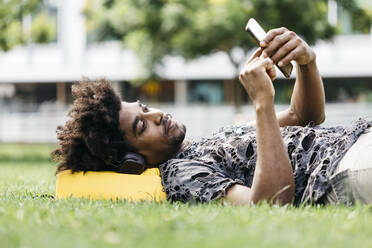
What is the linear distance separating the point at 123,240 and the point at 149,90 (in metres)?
27.8

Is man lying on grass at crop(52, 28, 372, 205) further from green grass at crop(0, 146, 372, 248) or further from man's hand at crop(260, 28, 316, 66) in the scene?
green grass at crop(0, 146, 372, 248)

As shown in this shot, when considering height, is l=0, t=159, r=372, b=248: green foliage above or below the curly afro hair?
below

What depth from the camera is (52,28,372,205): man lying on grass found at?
10.3ft

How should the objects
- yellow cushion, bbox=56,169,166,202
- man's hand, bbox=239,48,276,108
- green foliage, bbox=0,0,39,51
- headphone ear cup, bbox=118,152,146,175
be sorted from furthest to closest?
green foliage, bbox=0,0,39,51 < headphone ear cup, bbox=118,152,146,175 < yellow cushion, bbox=56,169,166,202 < man's hand, bbox=239,48,276,108

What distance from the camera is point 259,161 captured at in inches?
122

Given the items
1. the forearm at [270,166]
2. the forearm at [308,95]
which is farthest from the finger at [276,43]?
the forearm at [270,166]

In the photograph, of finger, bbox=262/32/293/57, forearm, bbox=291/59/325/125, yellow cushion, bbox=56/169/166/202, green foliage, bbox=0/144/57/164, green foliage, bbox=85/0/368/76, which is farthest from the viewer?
green foliage, bbox=85/0/368/76

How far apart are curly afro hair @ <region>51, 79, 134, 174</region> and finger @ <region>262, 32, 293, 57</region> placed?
108cm

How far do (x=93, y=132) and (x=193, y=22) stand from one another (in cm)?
1143

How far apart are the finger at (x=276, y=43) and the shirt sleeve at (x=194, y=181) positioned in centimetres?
82

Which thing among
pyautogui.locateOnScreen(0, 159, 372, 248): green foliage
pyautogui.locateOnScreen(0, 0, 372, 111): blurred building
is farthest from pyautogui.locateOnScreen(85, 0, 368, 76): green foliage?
pyautogui.locateOnScreen(0, 159, 372, 248): green foliage

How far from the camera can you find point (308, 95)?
4.03 m

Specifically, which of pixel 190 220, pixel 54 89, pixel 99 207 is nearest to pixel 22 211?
pixel 99 207

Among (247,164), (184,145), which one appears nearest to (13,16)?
(184,145)
